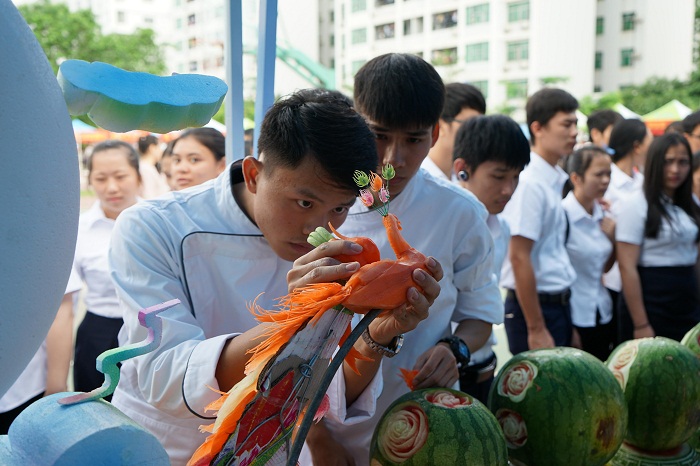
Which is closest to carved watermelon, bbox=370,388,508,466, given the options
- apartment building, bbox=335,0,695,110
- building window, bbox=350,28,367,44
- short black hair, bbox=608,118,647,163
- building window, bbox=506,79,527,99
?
short black hair, bbox=608,118,647,163

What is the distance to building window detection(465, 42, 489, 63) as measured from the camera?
4256 cm

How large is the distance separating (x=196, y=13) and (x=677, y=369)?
66.5 meters

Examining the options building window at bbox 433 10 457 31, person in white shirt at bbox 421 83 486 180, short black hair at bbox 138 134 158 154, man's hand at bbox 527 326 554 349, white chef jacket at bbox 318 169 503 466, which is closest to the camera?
white chef jacket at bbox 318 169 503 466

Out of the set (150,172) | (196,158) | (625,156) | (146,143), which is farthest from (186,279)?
(146,143)

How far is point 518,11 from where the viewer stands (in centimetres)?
4206

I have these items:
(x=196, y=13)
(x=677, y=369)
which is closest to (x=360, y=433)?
(x=677, y=369)

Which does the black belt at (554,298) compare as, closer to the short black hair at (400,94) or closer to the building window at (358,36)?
the short black hair at (400,94)

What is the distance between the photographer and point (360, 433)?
1.93 metres

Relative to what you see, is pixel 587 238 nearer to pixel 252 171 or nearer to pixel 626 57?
pixel 252 171

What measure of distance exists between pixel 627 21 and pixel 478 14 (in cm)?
967

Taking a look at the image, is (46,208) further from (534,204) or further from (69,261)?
(534,204)

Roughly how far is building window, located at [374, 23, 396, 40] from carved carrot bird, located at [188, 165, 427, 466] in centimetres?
4908

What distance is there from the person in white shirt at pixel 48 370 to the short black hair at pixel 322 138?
6.09 ft

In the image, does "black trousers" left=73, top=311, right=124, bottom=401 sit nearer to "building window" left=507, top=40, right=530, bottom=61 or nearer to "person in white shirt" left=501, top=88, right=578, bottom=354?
"person in white shirt" left=501, top=88, right=578, bottom=354
